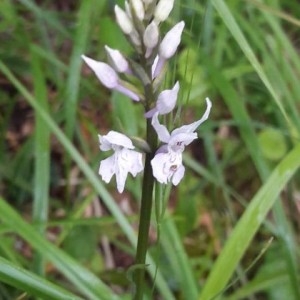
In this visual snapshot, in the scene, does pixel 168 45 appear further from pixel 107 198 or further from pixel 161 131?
pixel 107 198

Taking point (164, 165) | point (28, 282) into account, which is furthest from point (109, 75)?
point (28, 282)

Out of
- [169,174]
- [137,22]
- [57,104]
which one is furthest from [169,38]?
[57,104]

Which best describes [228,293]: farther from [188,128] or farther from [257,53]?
[188,128]

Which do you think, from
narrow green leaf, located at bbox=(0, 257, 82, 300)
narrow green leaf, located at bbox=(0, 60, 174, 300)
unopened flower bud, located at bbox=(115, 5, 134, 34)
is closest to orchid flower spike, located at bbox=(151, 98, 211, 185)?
unopened flower bud, located at bbox=(115, 5, 134, 34)

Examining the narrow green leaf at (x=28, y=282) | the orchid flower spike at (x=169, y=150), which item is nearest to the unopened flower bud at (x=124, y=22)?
the orchid flower spike at (x=169, y=150)

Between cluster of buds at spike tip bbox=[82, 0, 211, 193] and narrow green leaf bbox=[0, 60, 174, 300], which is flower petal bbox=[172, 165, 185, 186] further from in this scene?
narrow green leaf bbox=[0, 60, 174, 300]
